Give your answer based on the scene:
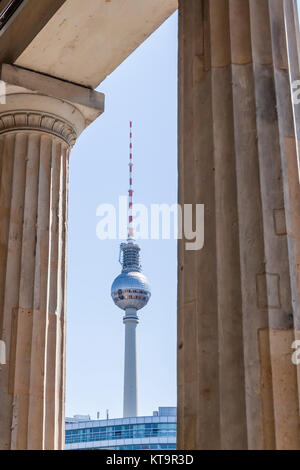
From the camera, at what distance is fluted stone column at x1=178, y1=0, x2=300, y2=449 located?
19125 mm

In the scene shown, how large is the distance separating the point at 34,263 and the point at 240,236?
18.0 metres

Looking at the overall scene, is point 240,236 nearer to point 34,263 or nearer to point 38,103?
point 34,263

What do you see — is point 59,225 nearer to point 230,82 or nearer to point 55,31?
point 55,31

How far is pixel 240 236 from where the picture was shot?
2078cm

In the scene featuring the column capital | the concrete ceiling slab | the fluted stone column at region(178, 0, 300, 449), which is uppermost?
the concrete ceiling slab

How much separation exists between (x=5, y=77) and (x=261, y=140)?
787 inches

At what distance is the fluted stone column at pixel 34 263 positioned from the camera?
34594 millimetres

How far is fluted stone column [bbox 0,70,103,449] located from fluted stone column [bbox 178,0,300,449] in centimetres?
1435

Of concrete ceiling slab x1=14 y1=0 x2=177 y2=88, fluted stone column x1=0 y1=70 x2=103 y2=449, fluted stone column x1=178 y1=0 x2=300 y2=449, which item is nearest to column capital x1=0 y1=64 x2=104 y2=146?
fluted stone column x1=0 y1=70 x2=103 y2=449

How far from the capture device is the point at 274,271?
19969 mm

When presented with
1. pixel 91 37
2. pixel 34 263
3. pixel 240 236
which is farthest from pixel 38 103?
pixel 240 236

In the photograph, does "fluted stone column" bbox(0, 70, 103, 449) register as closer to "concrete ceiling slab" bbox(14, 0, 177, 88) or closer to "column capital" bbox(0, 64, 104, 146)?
"column capital" bbox(0, 64, 104, 146)

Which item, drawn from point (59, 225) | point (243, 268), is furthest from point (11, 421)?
point (243, 268)

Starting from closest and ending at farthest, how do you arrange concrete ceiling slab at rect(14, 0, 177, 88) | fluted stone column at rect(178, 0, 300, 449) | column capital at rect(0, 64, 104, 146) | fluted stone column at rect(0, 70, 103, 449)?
fluted stone column at rect(178, 0, 300, 449) → fluted stone column at rect(0, 70, 103, 449) → concrete ceiling slab at rect(14, 0, 177, 88) → column capital at rect(0, 64, 104, 146)
